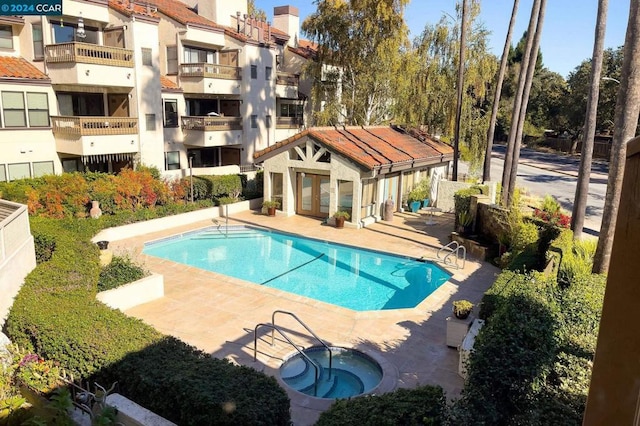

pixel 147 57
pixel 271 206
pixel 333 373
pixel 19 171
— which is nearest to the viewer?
pixel 333 373

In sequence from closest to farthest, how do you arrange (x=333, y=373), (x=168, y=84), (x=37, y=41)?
(x=333, y=373)
(x=37, y=41)
(x=168, y=84)

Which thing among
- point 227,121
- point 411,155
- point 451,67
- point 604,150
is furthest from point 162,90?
point 604,150

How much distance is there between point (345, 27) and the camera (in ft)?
106

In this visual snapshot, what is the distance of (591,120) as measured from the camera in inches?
607

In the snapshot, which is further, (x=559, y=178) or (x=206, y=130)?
(x=559, y=178)

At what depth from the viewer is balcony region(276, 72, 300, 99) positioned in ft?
118

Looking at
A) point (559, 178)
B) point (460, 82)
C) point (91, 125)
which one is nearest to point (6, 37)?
point (91, 125)

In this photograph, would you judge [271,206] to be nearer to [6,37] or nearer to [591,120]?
[6,37]

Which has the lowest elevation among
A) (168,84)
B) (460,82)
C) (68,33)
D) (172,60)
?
(168,84)

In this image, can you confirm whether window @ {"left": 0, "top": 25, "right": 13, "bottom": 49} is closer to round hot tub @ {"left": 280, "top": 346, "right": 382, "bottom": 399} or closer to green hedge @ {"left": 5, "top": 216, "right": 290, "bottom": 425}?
green hedge @ {"left": 5, "top": 216, "right": 290, "bottom": 425}

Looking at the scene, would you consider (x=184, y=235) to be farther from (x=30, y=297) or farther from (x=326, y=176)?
(x=30, y=297)

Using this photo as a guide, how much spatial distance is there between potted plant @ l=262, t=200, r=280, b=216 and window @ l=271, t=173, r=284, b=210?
0.35 metres

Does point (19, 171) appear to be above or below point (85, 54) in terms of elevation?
below

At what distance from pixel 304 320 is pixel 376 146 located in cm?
1483
